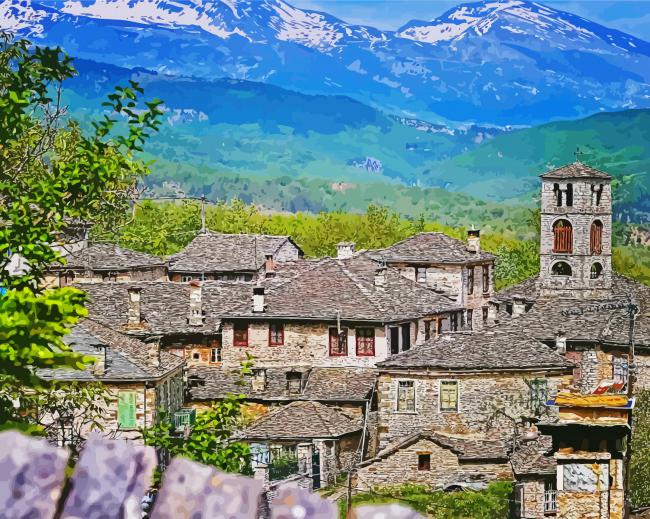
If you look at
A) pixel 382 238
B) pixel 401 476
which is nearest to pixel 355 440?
pixel 401 476

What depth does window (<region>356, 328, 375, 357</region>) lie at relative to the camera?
56.8 metres

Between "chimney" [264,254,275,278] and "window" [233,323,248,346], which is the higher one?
"chimney" [264,254,275,278]

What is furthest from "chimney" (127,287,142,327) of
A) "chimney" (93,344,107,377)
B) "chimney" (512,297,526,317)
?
"chimney" (512,297,526,317)

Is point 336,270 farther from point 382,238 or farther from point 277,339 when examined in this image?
point 382,238

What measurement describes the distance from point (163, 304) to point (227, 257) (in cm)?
2388

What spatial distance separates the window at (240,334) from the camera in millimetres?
57438

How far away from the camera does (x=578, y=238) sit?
6906 cm

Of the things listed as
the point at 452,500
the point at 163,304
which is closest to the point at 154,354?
the point at 163,304

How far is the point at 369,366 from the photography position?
55938mm

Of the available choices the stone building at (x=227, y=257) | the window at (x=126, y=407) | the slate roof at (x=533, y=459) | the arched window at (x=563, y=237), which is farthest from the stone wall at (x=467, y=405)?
the stone building at (x=227, y=257)

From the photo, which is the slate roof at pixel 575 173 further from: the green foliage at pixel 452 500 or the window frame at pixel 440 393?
the green foliage at pixel 452 500

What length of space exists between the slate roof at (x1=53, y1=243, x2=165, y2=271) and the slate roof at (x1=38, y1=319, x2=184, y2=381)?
29902mm

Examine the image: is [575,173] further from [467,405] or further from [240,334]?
[467,405]

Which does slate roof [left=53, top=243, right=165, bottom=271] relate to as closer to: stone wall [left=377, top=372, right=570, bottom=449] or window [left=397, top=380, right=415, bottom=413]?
window [left=397, top=380, right=415, bottom=413]
